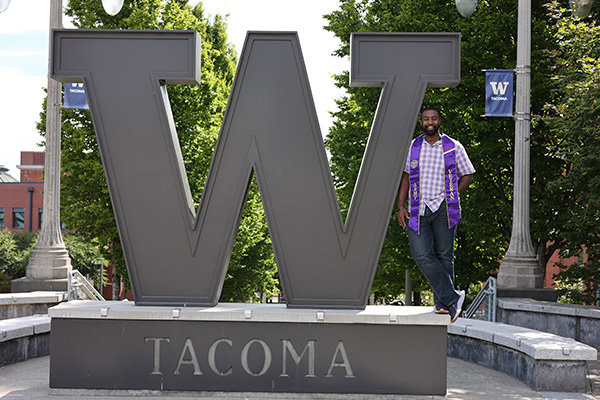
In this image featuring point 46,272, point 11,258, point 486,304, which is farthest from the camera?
point 11,258

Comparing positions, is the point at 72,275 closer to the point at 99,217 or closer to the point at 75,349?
the point at 75,349

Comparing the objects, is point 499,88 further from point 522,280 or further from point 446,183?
point 446,183

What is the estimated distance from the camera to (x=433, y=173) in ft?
21.9

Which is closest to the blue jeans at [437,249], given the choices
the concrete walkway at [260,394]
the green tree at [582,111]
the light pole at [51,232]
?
the concrete walkway at [260,394]

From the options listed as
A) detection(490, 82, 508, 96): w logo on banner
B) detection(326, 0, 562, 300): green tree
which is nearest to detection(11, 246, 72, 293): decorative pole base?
detection(326, 0, 562, 300): green tree

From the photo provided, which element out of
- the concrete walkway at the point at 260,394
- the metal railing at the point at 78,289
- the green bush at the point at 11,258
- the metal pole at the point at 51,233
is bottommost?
the green bush at the point at 11,258

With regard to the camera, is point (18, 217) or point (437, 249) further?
point (18, 217)

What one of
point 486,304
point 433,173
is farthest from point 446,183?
point 486,304

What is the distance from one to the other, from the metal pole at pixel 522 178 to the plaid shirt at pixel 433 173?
24.2 ft

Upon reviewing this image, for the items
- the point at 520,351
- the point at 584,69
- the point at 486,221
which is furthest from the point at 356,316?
the point at 486,221

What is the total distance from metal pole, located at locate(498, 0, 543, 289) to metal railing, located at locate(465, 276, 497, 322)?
2.31 feet

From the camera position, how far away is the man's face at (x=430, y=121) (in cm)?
→ 668

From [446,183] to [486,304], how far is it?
6.91 metres

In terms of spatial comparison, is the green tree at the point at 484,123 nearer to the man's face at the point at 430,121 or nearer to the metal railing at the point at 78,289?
the metal railing at the point at 78,289
